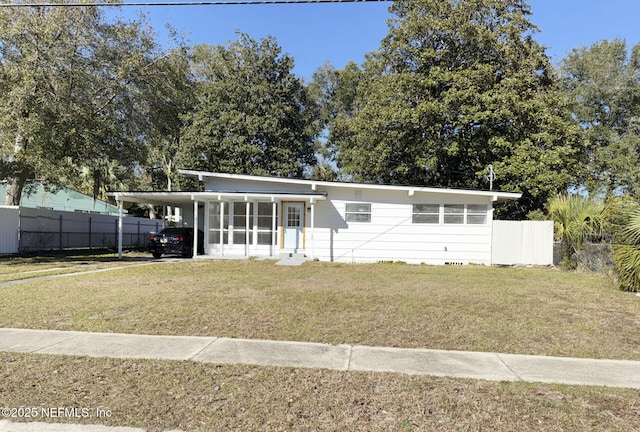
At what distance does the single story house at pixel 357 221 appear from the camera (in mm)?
17062

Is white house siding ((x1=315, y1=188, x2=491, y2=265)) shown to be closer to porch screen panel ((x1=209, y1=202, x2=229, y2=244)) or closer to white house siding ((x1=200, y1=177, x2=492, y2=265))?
white house siding ((x1=200, y1=177, x2=492, y2=265))

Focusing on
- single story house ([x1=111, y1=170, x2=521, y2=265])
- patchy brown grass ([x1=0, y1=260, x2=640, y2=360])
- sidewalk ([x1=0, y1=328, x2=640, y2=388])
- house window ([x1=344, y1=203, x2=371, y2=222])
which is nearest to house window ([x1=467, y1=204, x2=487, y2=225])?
single story house ([x1=111, y1=170, x2=521, y2=265])

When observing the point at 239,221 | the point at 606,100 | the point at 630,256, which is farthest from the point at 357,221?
the point at 606,100

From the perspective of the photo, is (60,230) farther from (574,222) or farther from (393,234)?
(574,222)

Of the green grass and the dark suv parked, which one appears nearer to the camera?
the green grass

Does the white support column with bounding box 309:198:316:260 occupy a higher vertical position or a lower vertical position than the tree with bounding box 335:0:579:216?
lower

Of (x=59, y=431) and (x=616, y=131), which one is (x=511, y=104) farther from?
(x=59, y=431)

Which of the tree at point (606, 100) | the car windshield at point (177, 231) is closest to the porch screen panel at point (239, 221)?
the car windshield at point (177, 231)

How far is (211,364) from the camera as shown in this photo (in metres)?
4.75

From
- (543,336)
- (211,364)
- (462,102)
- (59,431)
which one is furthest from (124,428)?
(462,102)

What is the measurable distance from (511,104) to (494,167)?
A: 3.34m

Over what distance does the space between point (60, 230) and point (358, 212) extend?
16.6 m

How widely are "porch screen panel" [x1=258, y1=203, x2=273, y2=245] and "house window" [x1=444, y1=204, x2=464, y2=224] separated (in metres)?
7.34

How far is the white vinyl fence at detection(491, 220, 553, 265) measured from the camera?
16.7 m
